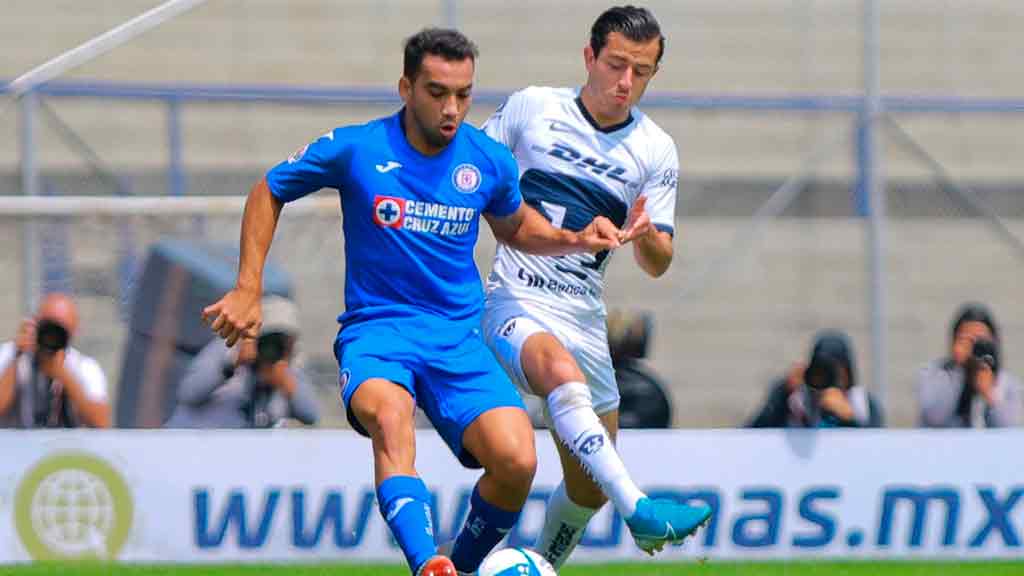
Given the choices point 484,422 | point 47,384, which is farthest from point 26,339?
point 484,422

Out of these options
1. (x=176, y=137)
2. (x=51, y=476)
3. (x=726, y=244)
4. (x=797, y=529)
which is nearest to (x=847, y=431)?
(x=797, y=529)

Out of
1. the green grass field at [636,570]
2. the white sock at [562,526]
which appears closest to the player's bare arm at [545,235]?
the white sock at [562,526]

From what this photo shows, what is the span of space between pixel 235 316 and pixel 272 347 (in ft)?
13.9

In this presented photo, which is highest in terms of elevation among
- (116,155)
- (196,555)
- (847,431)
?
(116,155)

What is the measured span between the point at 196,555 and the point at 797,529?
3037mm

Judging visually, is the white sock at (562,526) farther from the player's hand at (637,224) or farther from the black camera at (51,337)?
the black camera at (51,337)

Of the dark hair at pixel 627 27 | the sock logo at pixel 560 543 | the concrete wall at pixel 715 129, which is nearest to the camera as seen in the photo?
the dark hair at pixel 627 27

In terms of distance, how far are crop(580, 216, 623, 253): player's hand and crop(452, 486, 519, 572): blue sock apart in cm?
94

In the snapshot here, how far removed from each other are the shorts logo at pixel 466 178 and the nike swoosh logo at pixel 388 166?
207 millimetres

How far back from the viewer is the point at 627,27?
24.9ft

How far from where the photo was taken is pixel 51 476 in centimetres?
1009

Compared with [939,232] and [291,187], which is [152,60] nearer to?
[939,232]

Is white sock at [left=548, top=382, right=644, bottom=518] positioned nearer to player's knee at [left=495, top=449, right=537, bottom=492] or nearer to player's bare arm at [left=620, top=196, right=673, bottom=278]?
player's knee at [left=495, top=449, right=537, bottom=492]

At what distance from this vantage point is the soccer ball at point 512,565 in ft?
22.2
